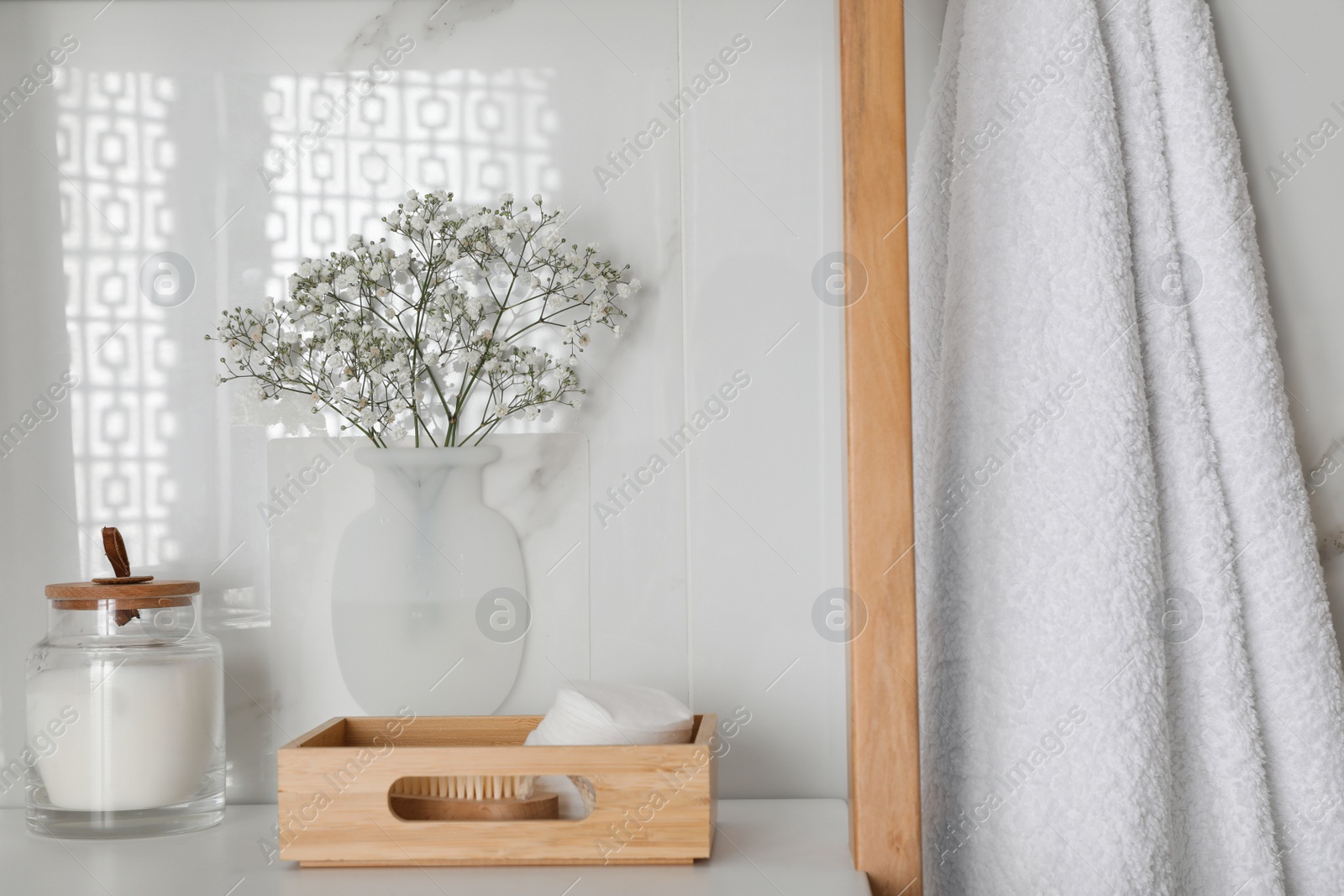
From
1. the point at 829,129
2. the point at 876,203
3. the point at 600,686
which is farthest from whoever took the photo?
the point at 829,129

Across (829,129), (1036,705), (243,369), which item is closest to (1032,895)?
(1036,705)

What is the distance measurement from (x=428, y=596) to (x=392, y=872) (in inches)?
9.3

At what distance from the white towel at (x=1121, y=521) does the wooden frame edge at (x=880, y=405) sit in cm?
8

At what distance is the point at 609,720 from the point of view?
24.0 inches

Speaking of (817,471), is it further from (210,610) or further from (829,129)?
Result: (210,610)

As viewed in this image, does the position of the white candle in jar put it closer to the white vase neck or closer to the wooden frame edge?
the white vase neck

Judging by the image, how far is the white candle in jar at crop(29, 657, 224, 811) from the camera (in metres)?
0.66

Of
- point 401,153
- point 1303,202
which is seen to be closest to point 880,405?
point 1303,202

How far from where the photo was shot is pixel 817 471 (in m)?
0.79

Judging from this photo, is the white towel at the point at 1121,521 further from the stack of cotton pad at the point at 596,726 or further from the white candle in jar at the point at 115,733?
the white candle in jar at the point at 115,733

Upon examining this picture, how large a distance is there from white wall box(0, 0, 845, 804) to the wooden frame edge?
0.23 m

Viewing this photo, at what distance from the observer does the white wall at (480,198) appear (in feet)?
2.60

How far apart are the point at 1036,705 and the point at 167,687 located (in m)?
0.55

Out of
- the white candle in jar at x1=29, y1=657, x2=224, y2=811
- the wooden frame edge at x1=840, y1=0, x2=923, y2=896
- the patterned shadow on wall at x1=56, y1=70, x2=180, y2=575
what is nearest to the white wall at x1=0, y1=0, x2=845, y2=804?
the patterned shadow on wall at x1=56, y1=70, x2=180, y2=575
